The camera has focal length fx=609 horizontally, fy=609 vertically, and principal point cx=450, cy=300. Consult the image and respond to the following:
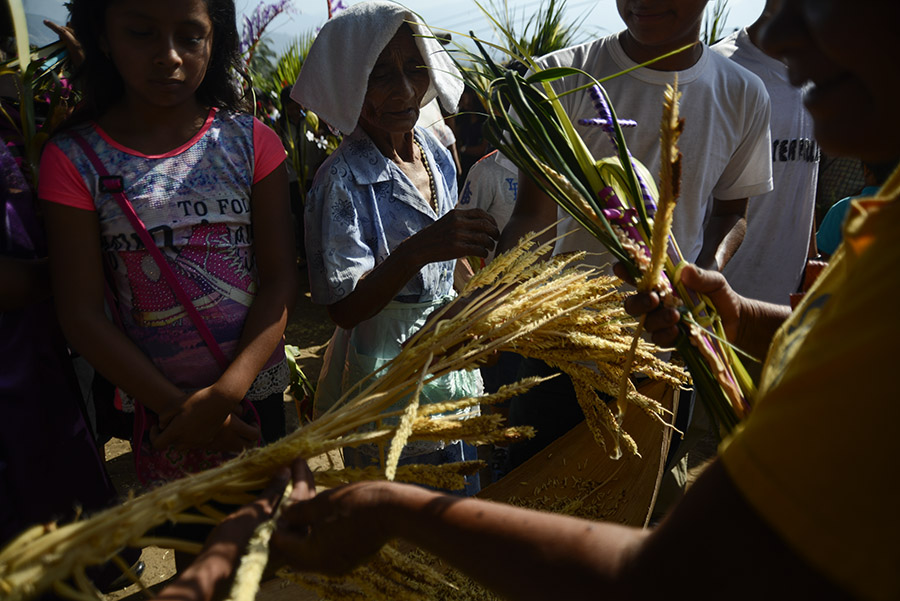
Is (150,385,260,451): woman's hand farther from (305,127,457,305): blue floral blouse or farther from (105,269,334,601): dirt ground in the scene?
(305,127,457,305): blue floral blouse

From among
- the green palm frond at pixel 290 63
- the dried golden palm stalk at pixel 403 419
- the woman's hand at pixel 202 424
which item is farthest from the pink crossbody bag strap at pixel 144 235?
the green palm frond at pixel 290 63

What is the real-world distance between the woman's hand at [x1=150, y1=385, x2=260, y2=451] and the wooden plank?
29.1 inches

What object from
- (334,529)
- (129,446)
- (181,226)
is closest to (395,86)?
(181,226)

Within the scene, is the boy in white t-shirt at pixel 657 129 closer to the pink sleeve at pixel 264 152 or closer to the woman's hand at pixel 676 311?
the woman's hand at pixel 676 311

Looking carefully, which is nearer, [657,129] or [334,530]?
[334,530]

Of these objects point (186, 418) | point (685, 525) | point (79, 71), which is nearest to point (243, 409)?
point (186, 418)

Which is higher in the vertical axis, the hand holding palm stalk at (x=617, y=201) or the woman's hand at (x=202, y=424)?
the hand holding palm stalk at (x=617, y=201)

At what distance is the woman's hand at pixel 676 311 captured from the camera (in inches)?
49.4

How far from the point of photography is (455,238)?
5.74ft

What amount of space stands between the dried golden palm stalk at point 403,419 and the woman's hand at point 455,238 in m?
0.26

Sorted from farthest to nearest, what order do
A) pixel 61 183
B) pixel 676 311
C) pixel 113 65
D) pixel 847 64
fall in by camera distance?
pixel 113 65 < pixel 61 183 < pixel 676 311 < pixel 847 64

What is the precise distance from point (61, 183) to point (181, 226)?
0.30 m

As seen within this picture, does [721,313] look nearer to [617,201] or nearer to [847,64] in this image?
[617,201]

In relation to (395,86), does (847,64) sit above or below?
below
